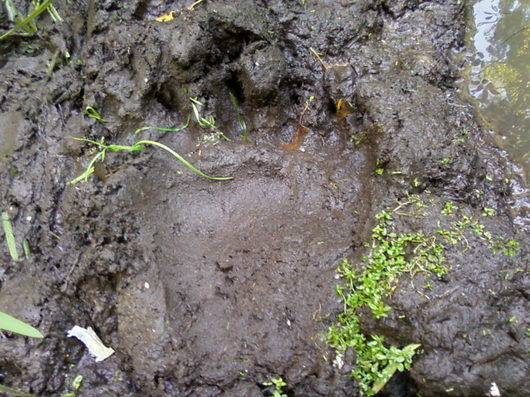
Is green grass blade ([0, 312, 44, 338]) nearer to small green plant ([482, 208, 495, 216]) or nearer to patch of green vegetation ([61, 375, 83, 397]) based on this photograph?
patch of green vegetation ([61, 375, 83, 397])

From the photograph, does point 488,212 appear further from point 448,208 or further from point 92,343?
point 92,343

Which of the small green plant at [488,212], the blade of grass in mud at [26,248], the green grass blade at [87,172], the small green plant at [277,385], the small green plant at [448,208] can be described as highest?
the small green plant at [448,208]

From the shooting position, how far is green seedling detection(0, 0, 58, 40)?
304 centimetres

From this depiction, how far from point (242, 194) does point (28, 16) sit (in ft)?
6.25

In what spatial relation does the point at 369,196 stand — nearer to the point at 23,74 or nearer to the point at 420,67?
the point at 420,67

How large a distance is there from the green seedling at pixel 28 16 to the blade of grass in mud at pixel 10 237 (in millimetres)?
1297

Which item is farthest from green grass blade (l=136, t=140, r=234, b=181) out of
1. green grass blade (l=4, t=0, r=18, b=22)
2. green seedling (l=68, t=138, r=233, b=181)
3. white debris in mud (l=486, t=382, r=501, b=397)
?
white debris in mud (l=486, t=382, r=501, b=397)

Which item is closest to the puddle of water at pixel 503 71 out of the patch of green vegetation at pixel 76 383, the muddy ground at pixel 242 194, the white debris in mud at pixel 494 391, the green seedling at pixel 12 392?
the muddy ground at pixel 242 194

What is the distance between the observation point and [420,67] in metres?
2.99

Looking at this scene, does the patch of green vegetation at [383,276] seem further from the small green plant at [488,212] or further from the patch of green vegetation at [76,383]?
the patch of green vegetation at [76,383]

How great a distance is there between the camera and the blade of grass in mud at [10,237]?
2549 millimetres

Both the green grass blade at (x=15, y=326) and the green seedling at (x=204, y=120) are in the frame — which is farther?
the green seedling at (x=204, y=120)

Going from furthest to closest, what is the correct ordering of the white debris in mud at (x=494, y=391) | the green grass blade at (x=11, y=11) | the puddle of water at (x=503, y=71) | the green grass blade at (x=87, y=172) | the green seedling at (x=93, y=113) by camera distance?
the green grass blade at (x=11, y=11), the puddle of water at (x=503, y=71), the green seedling at (x=93, y=113), the green grass blade at (x=87, y=172), the white debris in mud at (x=494, y=391)

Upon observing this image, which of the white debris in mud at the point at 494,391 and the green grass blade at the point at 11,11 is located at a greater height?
the green grass blade at the point at 11,11
